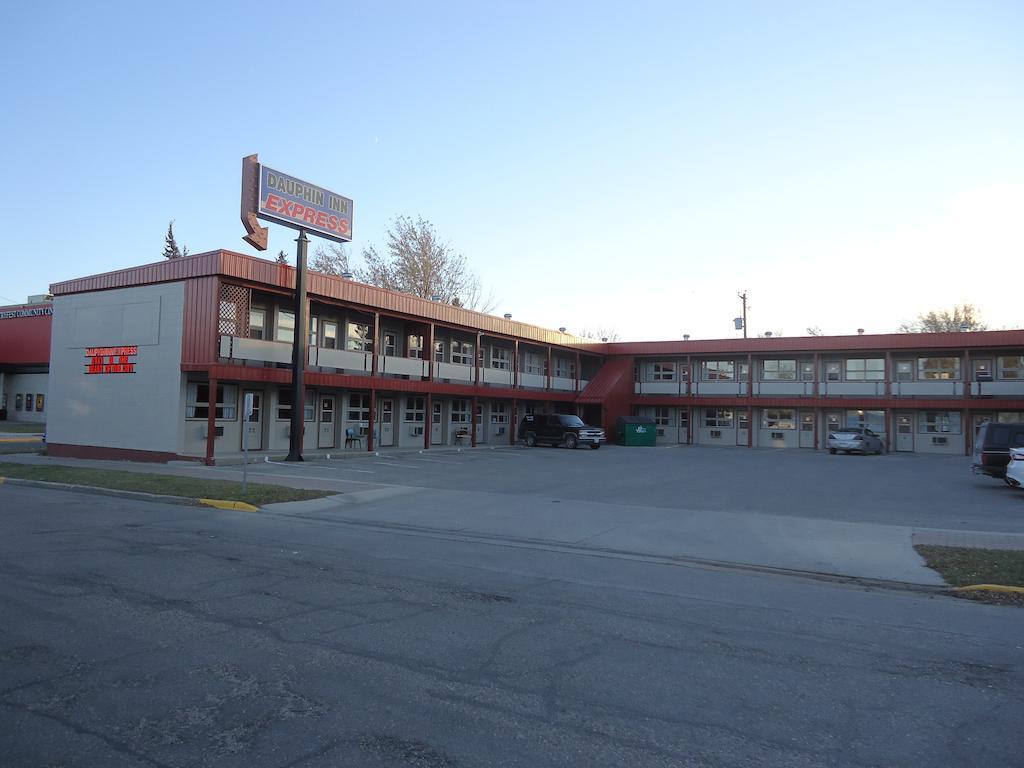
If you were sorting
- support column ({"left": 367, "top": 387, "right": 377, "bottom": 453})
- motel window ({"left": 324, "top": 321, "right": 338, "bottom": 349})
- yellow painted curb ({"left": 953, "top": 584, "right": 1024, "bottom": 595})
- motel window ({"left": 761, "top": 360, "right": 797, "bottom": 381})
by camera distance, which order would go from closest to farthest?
yellow painted curb ({"left": 953, "top": 584, "right": 1024, "bottom": 595}) < support column ({"left": 367, "top": 387, "right": 377, "bottom": 453}) < motel window ({"left": 324, "top": 321, "right": 338, "bottom": 349}) < motel window ({"left": 761, "top": 360, "right": 797, "bottom": 381})

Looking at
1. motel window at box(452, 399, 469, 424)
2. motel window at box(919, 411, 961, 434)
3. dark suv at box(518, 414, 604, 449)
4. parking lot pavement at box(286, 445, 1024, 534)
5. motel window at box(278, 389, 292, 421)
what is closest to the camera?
parking lot pavement at box(286, 445, 1024, 534)

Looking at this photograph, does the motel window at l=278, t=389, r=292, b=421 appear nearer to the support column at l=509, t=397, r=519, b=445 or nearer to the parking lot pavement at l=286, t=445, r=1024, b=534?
the parking lot pavement at l=286, t=445, r=1024, b=534

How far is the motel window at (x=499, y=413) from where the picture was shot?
39.4 metres

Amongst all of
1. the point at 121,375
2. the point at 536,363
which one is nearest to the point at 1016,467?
the point at 121,375

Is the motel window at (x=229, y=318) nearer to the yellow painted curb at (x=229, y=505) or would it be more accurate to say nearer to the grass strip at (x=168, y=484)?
the grass strip at (x=168, y=484)

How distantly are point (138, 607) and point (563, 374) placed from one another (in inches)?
1581

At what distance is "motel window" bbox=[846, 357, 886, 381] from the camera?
→ 40.3 m

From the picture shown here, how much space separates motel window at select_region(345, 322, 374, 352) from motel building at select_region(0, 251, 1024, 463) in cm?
13

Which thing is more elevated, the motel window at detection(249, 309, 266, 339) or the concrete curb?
the motel window at detection(249, 309, 266, 339)

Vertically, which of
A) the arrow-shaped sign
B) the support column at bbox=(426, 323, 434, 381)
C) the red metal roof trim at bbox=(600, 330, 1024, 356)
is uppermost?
the arrow-shaped sign

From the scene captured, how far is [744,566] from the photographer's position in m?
9.60

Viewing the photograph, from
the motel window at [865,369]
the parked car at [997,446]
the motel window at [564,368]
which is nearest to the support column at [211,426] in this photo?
the parked car at [997,446]

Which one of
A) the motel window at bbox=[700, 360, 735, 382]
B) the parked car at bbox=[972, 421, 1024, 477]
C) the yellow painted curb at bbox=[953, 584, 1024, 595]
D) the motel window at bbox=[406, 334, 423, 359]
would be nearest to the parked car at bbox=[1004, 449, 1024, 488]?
the parked car at bbox=[972, 421, 1024, 477]

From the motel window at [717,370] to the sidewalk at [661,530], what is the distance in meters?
32.1
